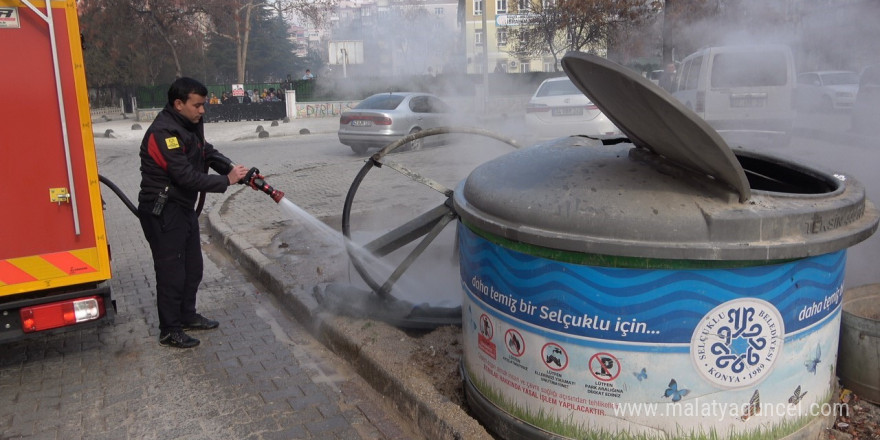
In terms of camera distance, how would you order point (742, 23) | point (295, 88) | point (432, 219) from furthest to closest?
point (295, 88) → point (742, 23) → point (432, 219)

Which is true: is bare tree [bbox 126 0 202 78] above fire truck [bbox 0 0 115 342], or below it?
above

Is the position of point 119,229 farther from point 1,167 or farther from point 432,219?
point 432,219

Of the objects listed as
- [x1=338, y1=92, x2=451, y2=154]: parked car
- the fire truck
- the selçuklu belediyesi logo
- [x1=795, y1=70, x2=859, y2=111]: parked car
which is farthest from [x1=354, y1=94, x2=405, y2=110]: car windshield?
the selçuklu belediyesi logo

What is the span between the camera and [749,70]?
9992mm

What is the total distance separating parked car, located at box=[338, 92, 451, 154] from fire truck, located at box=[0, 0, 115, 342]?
411 inches

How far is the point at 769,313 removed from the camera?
226 cm

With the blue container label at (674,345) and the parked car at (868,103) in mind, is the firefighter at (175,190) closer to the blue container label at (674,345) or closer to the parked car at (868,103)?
the blue container label at (674,345)

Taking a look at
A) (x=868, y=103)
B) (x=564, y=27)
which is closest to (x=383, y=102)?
(x=868, y=103)

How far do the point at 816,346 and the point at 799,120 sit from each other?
42.7 feet

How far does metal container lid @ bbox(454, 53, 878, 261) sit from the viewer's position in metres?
2.17

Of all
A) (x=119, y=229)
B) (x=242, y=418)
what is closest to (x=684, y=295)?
(x=242, y=418)

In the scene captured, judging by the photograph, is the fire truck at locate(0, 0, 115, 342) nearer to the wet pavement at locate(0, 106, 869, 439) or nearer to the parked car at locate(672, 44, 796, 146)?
the wet pavement at locate(0, 106, 869, 439)

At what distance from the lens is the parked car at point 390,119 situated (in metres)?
14.1

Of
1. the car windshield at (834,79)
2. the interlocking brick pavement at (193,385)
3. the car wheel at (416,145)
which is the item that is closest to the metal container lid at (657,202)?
the interlocking brick pavement at (193,385)
